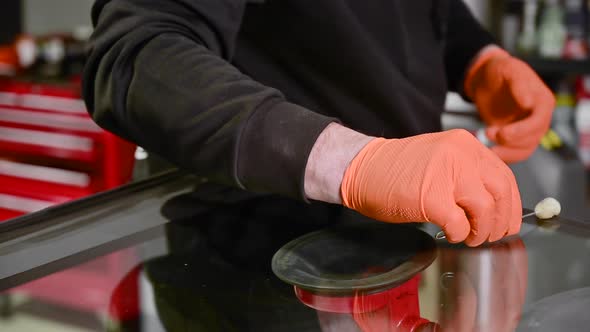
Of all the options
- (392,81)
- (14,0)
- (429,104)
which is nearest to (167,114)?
(392,81)

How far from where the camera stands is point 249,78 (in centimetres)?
87

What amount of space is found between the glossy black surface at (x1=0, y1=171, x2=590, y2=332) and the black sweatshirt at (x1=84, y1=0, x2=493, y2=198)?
0.12 m

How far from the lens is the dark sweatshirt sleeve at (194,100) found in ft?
2.61

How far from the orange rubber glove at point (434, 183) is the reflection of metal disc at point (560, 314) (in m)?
0.11

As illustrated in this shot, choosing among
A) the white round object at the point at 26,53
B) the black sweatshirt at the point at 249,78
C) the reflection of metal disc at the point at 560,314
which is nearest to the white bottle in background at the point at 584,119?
the black sweatshirt at the point at 249,78

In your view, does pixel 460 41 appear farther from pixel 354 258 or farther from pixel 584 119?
pixel 584 119

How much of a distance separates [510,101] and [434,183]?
0.75 m

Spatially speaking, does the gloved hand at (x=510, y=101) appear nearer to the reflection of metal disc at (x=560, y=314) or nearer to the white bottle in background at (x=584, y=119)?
the reflection of metal disc at (x=560, y=314)

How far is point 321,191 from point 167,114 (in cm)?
21

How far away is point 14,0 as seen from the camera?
3.11 meters

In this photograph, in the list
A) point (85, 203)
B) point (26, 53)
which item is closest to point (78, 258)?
point (85, 203)

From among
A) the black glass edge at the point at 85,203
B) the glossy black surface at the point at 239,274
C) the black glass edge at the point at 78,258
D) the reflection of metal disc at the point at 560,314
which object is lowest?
the black glass edge at the point at 85,203

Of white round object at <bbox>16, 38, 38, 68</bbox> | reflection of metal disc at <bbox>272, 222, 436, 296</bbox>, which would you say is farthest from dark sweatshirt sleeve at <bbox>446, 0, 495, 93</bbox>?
white round object at <bbox>16, 38, 38, 68</bbox>

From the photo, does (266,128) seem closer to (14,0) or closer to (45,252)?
(45,252)
